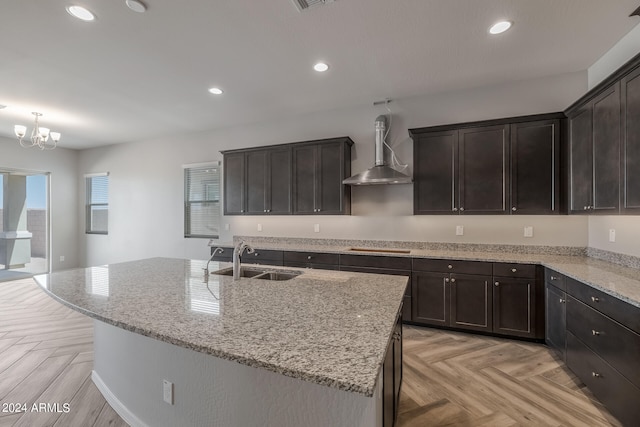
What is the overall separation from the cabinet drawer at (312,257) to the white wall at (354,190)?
617 mm

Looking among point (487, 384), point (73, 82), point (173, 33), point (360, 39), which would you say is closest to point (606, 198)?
point (487, 384)

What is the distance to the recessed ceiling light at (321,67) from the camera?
2.88 meters

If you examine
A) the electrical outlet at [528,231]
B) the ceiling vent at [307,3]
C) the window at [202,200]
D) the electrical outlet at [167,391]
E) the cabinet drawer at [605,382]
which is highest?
the ceiling vent at [307,3]

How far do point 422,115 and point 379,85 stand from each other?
0.74 metres

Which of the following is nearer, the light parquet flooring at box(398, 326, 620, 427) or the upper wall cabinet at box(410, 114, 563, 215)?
the light parquet flooring at box(398, 326, 620, 427)

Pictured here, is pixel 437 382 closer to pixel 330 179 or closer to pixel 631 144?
pixel 631 144

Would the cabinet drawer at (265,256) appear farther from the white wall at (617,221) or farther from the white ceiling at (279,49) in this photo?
the white wall at (617,221)

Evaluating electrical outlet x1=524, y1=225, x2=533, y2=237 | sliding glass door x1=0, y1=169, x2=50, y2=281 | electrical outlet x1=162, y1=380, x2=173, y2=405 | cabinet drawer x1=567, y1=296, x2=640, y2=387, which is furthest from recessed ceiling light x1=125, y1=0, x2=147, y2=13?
sliding glass door x1=0, y1=169, x2=50, y2=281

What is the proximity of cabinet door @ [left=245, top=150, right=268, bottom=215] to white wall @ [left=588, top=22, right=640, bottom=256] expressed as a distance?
12.6ft

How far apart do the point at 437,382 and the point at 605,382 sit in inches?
40.4

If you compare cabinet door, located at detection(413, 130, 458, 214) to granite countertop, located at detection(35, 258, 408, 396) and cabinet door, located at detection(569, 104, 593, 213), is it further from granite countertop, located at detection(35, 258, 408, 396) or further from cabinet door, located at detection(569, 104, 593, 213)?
granite countertop, located at detection(35, 258, 408, 396)

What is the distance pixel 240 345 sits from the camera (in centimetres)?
101

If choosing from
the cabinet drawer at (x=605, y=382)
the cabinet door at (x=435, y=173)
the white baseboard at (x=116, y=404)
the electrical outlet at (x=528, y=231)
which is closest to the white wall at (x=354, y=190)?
Result: the electrical outlet at (x=528, y=231)

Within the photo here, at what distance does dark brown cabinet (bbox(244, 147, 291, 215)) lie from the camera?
4.14 metres
